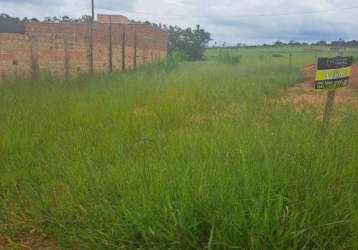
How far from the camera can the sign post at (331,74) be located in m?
3.16

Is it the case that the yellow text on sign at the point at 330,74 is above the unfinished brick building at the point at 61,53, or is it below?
below

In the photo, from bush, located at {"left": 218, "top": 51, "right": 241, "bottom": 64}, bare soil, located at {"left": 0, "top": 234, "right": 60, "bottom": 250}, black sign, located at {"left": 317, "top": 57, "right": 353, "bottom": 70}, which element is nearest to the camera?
bare soil, located at {"left": 0, "top": 234, "right": 60, "bottom": 250}

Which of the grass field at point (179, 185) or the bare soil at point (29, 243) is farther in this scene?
the bare soil at point (29, 243)

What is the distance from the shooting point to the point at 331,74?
3.21 metres

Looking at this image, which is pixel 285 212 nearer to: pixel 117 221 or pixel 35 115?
pixel 117 221

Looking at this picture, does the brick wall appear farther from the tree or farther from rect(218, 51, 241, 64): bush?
the tree

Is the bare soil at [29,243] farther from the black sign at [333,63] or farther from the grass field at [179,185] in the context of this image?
the black sign at [333,63]

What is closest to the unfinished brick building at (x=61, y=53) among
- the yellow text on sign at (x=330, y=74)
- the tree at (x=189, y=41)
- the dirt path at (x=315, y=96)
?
the dirt path at (x=315, y=96)

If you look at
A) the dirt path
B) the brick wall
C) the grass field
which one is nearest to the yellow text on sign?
the grass field

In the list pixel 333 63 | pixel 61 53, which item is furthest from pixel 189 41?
pixel 333 63

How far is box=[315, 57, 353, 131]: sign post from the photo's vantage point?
3.16 metres

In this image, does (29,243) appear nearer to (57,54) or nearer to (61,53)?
(57,54)

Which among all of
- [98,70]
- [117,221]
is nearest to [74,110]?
[117,221]

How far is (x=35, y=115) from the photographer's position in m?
4.55
